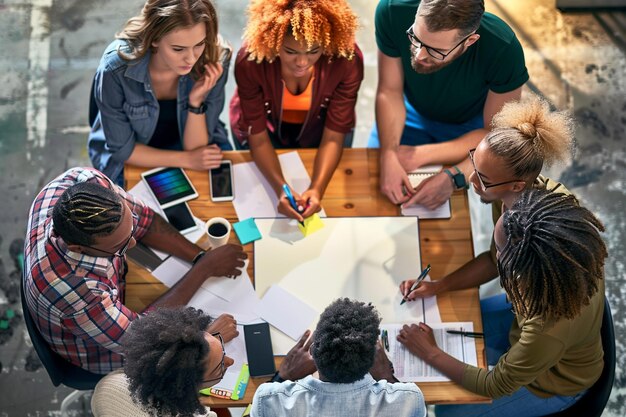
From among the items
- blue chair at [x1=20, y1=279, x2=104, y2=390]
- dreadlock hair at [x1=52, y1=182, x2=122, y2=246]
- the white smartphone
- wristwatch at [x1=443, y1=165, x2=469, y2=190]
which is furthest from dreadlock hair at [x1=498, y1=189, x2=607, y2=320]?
blue chair at [x1=20, y1=279, x2=104, y2=390]

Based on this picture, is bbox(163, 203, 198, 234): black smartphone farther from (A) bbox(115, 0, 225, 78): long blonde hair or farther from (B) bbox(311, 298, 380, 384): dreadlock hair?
(B) bbox(311, 298, 380, 384): dreadlock hair

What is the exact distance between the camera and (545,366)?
2.14 metres

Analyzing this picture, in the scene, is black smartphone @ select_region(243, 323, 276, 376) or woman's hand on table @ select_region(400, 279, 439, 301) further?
woman's hand on table @ select_region(400, 279, 439, 301)

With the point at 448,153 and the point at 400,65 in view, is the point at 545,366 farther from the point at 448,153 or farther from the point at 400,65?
the point at 400,65

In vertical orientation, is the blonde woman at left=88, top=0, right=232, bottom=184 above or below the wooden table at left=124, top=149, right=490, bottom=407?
above

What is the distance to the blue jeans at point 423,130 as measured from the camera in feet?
9.84

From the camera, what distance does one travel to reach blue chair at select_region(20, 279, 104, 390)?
222 centimetres

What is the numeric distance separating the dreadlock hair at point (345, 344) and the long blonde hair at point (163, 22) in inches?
43.2

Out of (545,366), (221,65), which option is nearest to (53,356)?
(221,65)

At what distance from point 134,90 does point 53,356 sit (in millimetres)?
978

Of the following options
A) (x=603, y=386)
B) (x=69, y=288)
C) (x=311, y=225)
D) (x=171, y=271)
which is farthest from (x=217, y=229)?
(x=603, y=386)

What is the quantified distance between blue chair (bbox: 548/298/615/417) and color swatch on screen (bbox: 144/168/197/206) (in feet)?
4.77

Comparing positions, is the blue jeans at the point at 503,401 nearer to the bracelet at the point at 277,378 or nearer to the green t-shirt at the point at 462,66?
the bracelet at the point at 277,378

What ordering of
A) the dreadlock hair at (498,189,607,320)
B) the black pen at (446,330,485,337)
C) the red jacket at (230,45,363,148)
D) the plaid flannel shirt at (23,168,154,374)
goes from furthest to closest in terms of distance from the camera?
the red jacket at (230,45,363,148) < the black pen at (446,330,485,337) < the plaid flannel shirt at (23,168,154,374) < the dreadlock hair at (498,189,607,320)
